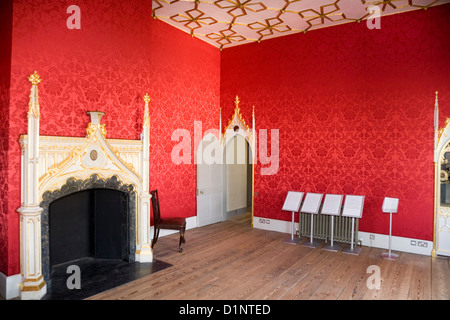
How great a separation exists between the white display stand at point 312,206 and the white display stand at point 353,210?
1.73ft

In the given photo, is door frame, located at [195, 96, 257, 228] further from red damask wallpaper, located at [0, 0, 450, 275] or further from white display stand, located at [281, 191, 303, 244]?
white display stand, located at [281, 191, 303, 244]

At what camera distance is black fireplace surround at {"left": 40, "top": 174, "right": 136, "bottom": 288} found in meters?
4.89

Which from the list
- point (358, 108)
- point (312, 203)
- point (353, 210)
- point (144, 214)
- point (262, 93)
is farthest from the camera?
point (262, 93)

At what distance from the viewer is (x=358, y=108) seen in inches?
249

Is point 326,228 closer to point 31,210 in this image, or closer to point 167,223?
point 167,223

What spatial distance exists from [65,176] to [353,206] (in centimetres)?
492

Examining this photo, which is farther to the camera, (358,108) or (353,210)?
(358,108)

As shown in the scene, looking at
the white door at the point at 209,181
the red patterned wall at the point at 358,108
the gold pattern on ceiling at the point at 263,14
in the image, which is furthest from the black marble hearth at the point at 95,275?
the gold pattern on ceiling at the point at 263,14

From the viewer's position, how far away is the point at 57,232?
486cm

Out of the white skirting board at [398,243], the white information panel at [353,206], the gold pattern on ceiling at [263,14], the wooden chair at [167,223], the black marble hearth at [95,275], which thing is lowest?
the black marble hearth at [95,275]

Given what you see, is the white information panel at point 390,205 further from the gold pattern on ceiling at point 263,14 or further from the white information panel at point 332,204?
the gold pattern on ceiling at point 263,14

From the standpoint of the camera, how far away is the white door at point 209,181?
24.9 ft

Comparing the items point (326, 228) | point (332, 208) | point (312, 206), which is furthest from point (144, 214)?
point (326, 228)

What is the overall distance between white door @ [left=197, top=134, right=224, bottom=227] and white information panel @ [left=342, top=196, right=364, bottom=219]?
321cm
